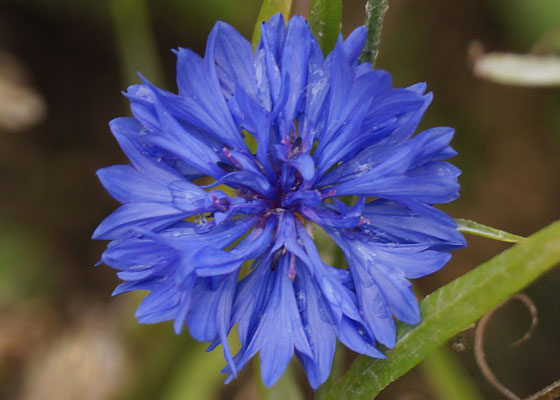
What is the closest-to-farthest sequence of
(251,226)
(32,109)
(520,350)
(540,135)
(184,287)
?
(184,287)
(251,226)
(520,350)
(32,109)
(540,135)

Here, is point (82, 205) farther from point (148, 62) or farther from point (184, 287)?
point (184, 287)

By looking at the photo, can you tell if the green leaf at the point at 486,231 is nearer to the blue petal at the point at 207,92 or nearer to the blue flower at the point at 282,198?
the blue flower at the point at 282,198

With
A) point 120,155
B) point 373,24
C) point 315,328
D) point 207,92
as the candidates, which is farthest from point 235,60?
point 120,155

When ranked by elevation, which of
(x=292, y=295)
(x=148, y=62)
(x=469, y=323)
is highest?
(x=148, y=62)

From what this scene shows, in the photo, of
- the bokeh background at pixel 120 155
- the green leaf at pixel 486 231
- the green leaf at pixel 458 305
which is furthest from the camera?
the bokeh background at pixel 120 155

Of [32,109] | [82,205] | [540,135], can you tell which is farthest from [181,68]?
[540,135]

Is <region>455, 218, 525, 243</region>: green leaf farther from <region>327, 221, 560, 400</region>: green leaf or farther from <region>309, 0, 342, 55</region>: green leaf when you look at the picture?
<region>309, 0, 342, 55</region>: green leaf

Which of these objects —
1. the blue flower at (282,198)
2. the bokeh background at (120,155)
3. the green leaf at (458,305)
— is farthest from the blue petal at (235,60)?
the bokeh background at (120,155)

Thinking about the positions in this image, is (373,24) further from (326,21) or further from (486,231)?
(486,231)
